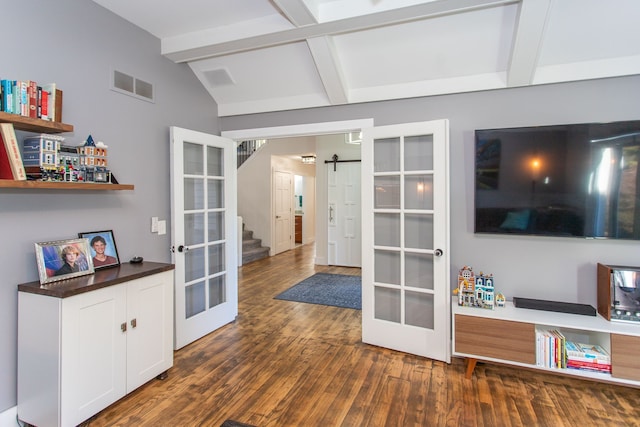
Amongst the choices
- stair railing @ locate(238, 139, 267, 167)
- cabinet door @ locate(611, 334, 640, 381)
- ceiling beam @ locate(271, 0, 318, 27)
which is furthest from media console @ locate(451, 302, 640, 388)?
stair railing @ locate(238, 139, 267, 167)

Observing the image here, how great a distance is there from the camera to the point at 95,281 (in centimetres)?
208

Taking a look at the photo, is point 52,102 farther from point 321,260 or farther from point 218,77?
point 321,260

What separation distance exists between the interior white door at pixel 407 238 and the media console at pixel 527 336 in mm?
246

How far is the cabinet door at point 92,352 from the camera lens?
6.24ft

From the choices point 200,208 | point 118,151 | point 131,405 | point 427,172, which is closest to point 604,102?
point 427,172

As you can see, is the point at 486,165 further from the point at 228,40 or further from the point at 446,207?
the point at 228,40

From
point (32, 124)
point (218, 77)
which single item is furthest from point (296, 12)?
point (32, 124)

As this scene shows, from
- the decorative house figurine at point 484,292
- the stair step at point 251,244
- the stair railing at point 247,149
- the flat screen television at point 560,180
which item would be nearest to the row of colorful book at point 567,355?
the decorative house figurine at point 484,292

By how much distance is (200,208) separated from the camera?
3.32 m

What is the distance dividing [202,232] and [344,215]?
3.75m

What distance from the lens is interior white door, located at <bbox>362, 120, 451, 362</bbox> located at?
9.20ft

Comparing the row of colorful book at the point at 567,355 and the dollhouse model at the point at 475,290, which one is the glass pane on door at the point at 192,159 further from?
the row of colorful book at the point at 567,355

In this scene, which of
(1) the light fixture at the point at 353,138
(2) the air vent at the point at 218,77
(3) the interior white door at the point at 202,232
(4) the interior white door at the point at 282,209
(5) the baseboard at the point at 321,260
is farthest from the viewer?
(4) the interior white door at the point at 282,209

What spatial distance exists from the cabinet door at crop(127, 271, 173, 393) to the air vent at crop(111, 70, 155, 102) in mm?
1497
